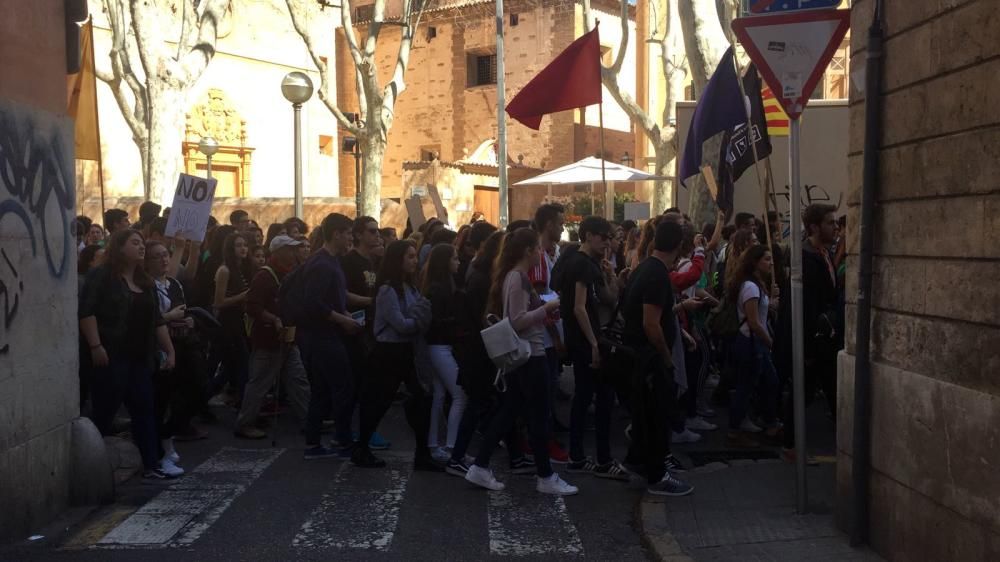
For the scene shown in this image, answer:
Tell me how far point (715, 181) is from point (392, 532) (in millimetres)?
5190

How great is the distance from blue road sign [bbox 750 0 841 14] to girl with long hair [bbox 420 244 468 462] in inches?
116

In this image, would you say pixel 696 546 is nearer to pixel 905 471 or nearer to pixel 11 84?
pixel 905 471

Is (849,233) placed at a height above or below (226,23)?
below

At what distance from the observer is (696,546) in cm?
625

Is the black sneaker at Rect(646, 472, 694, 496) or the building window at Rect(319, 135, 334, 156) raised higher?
Result: the building window at Rect(319, 135, 334, 156)

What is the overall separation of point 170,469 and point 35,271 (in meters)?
1.90

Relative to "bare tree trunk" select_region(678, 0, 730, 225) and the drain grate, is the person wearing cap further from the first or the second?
"bare tree trunk" select_region(678, 0, 730, 225)

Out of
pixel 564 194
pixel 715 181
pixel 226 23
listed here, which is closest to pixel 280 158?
pixel 226 23

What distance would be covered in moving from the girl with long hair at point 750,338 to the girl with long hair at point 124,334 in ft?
14.1

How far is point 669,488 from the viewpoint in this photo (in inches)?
291

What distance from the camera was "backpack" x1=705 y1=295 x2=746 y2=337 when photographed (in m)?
8.96

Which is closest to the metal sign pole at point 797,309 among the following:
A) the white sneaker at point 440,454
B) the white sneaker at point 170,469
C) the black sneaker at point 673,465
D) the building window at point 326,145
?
the black sneaker at point 673,465

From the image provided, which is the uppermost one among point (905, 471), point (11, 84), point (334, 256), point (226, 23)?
point (226, 23)

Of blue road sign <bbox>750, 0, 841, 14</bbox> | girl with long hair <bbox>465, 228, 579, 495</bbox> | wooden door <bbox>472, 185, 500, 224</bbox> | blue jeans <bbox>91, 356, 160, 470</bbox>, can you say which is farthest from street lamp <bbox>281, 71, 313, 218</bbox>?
wooden door <bbox>472, 185, 500, 224</bbox>
